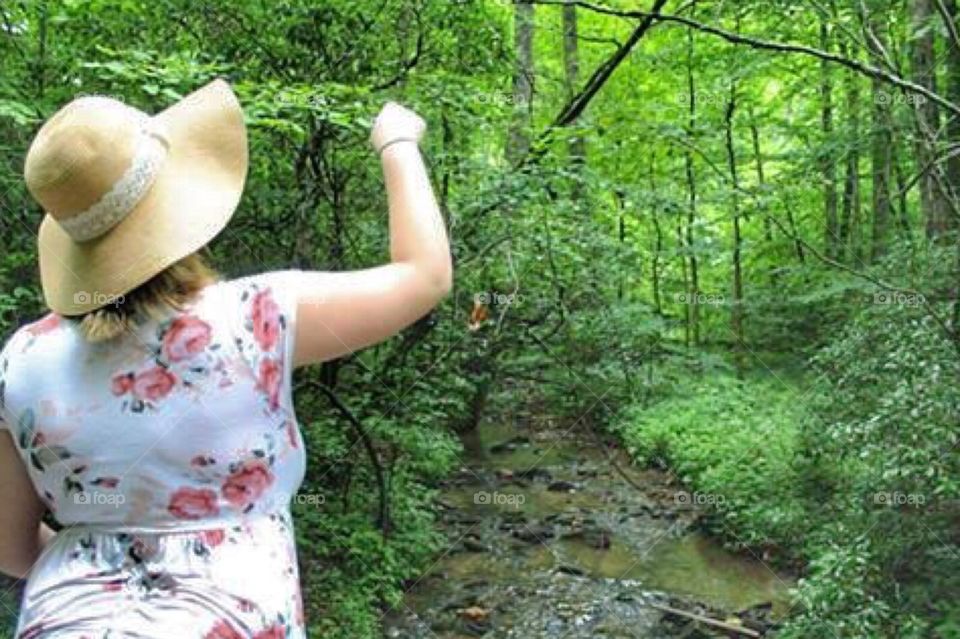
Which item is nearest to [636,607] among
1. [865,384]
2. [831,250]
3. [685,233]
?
[865,384]

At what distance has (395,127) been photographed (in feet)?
3.83

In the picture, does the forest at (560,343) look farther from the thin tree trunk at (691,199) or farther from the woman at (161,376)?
the woman at (161,376)

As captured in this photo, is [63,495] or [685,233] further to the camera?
[685,233]

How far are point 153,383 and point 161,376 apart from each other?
0.01 meters

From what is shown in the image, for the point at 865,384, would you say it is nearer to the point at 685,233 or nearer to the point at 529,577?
the point at 529,577

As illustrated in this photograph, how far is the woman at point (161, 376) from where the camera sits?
3.43 feet

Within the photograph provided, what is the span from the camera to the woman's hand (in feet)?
3.81

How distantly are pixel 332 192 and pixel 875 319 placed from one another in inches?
141

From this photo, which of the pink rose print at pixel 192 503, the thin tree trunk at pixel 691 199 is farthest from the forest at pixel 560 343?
the pink rose print at pixel 192 503

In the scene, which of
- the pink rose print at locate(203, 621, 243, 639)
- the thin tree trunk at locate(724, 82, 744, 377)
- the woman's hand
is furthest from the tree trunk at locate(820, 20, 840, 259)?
the pink rose print at locate(203, 621, 243, 639)

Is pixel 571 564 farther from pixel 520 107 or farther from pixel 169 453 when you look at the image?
pixel 169 453

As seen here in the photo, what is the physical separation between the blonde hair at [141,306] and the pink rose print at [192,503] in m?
0.20

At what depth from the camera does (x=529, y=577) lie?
698cm

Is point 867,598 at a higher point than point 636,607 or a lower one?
higher
